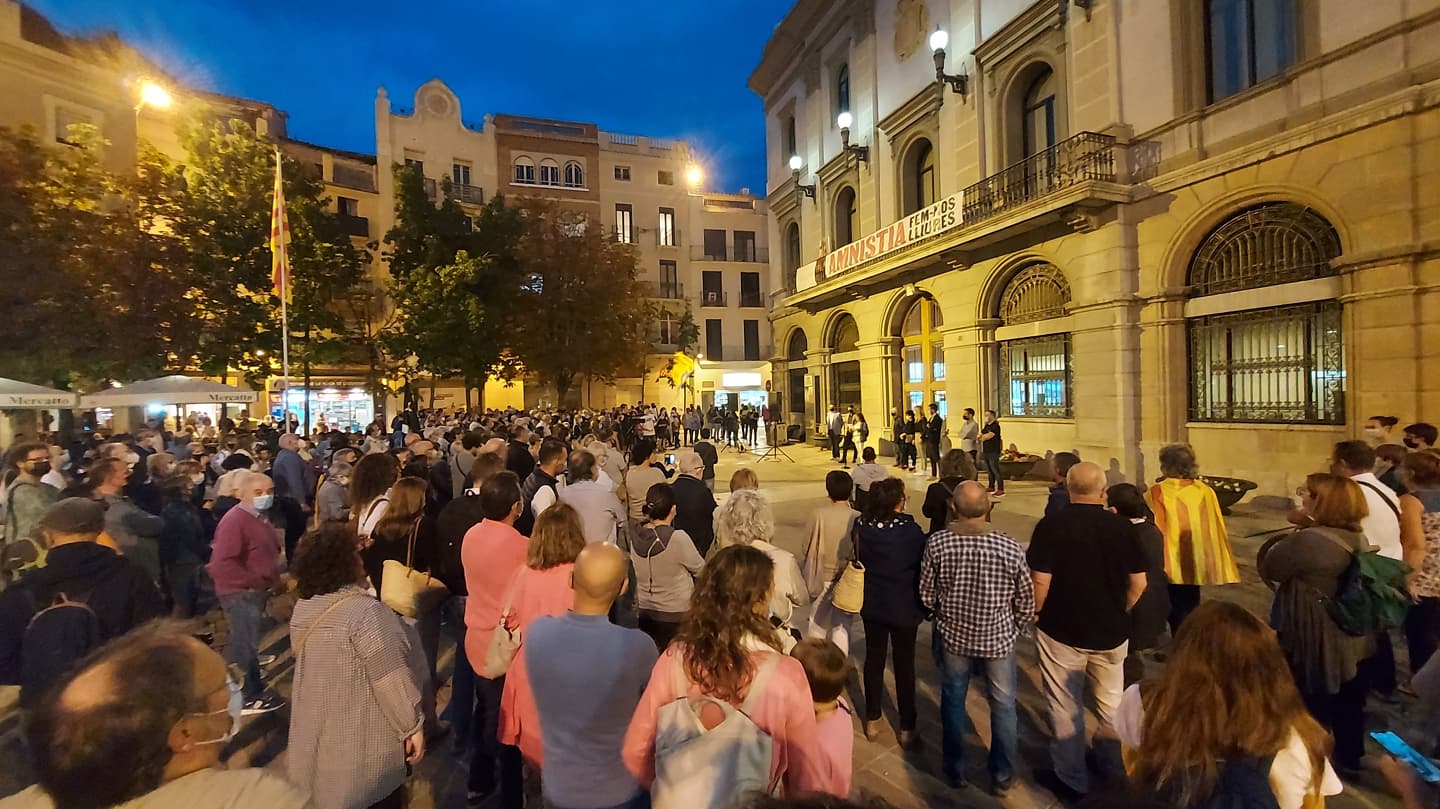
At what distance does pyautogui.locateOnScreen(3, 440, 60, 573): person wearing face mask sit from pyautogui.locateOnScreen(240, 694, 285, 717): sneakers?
247 cm

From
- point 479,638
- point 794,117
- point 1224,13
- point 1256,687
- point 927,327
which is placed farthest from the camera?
point 794,117

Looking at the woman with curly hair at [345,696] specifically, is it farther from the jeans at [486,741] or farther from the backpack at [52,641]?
Result: the backpack at [52,641]

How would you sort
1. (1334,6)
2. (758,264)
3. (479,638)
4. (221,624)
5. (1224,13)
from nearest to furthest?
1. (479,638)
2. (221,624)
3. (1334,6)
4. (1224,13)
5. (758,264)

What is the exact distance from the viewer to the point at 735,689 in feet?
6.78

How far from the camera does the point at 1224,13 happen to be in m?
11.0

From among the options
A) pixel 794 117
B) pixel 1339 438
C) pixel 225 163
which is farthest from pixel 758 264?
pixel 1339 438

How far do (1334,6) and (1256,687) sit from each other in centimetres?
1164

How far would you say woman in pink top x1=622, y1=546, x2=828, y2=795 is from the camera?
2080mm

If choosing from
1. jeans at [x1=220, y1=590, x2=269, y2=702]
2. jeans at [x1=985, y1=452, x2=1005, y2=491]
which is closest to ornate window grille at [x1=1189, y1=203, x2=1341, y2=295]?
jeans at [x1=985, y1=452, x2=1005, y2=491]

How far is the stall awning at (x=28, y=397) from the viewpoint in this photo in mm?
11008

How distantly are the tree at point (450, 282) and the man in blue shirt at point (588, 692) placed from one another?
21.7m

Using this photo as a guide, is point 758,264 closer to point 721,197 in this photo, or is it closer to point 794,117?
point 721,197

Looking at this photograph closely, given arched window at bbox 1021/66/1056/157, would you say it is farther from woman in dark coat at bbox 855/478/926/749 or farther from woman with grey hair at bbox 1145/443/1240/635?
woman in dark coat at bbox 855/478/926/749

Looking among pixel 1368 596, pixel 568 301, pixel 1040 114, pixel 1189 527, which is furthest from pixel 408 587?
pixel 568 301
